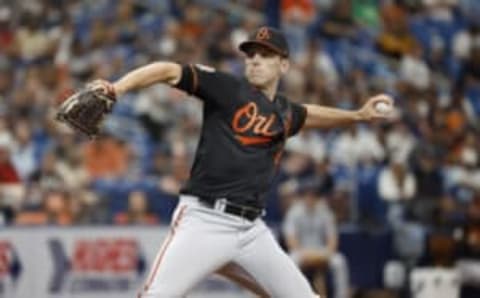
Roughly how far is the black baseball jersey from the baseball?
755mm

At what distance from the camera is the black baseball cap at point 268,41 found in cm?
692

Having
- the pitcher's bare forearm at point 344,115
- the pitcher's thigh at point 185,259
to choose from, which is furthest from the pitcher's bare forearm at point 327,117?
the pitcher's thigh at point 185,259

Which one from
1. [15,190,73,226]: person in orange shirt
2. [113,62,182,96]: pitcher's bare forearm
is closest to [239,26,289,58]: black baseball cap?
[113,62,182,96]: pitcher's bare forearm

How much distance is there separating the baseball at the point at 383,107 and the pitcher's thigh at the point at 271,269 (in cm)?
103

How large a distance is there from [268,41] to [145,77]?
105 centimetres

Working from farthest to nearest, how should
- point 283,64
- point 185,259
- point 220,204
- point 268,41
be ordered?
1. point 283,64
2. point 268,41
3. point 220,204
4. point 185,259

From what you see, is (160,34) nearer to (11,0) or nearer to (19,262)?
(11,0)

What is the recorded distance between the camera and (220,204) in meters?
6.77

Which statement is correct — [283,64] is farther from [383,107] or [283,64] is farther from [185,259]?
[185,259]

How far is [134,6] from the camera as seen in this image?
57.4 ft

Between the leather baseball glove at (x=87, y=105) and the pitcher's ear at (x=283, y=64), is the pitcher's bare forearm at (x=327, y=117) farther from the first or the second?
the leather baseball glove at (x=87, y=105)

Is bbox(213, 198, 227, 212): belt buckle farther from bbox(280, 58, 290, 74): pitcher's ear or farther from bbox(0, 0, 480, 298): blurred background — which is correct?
bbox(0, 0, 480, 298): blurred background

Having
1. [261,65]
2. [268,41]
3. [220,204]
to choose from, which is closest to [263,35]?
[268,41]

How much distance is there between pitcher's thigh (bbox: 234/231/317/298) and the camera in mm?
6816
